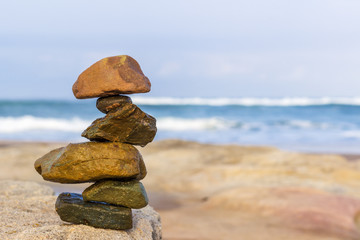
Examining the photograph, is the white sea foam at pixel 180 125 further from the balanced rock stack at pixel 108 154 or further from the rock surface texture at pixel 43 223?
the balanced rock stack at pixel 108 154

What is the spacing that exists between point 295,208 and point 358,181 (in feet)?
9.81

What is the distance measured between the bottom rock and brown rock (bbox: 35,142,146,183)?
9.7 inches

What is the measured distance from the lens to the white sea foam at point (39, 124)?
86.2 ft

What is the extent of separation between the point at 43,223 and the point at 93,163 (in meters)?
0.86

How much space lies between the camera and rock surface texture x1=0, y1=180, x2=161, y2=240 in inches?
131

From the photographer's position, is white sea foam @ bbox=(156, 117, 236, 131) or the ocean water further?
white sea foam @ bbox=(156, 117, 236, 131)

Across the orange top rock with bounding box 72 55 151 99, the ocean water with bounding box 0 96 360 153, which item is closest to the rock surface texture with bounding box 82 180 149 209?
the orange top rock with bounding box 72 55 151 99

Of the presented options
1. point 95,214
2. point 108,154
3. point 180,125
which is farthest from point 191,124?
point 108,154

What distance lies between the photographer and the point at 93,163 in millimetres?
3369

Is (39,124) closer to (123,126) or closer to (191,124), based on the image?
(191,124)

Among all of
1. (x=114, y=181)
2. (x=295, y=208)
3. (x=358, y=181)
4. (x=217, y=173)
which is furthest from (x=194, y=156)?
(x=114, y=181)

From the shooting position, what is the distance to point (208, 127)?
27281mm

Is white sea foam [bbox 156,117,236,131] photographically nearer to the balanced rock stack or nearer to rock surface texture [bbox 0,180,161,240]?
rock surface texture [bbox 0,180,161,240]

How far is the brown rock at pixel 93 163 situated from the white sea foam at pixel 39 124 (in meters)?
22.7
